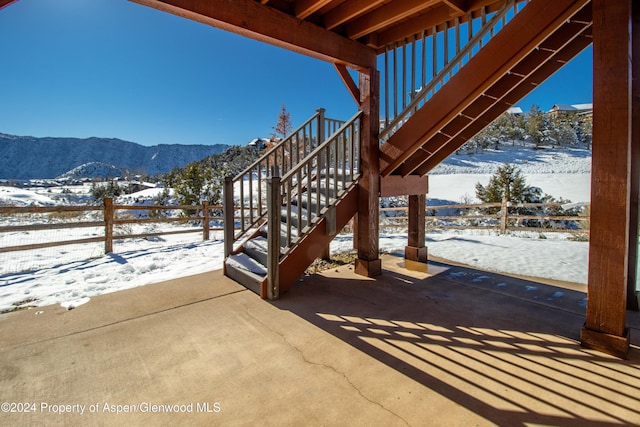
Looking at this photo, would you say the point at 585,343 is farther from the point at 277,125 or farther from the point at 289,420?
the point at 277,125

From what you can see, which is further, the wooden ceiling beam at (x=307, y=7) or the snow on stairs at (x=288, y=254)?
the snow on stairs at (x=288, y=254)

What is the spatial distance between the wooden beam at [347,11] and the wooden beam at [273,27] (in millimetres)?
127

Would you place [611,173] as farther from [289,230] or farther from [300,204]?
[289,230]

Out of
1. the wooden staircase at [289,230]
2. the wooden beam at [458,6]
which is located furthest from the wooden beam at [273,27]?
the wooden beam at [458,6]

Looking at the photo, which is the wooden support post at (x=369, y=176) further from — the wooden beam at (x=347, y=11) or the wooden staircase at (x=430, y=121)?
the wooden beam at (x=347, y=11)

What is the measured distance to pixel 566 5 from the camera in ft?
7.59

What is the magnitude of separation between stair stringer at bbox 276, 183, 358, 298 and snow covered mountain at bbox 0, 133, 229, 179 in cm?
4947

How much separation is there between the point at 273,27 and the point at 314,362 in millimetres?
3039

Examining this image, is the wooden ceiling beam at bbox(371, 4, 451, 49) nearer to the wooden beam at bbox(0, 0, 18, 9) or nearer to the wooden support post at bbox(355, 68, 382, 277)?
the wooden support post at bbox(355, 68, 382, 277)

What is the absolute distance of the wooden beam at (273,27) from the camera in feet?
8.32

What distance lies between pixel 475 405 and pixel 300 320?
146 centimetres

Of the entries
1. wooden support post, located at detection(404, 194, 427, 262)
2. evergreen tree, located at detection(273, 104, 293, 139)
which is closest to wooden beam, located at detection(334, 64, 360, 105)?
wooden support post, located at detection(404, 194, 427, 262)

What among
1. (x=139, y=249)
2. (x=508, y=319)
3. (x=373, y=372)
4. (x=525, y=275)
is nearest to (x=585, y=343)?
(x=508, y=319)

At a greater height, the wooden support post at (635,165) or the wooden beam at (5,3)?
the wooden beam at (5,3)
